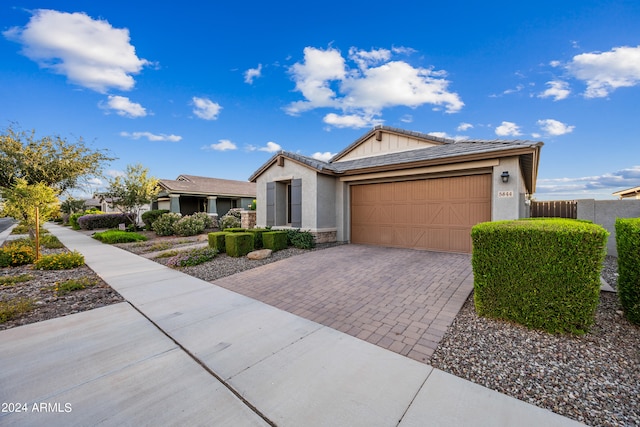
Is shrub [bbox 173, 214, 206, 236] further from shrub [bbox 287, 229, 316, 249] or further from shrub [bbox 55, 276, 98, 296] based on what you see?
shrub [bbox 55, 276, 98, 296]

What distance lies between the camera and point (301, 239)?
30.9 feet

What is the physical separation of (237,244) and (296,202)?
3213 mm

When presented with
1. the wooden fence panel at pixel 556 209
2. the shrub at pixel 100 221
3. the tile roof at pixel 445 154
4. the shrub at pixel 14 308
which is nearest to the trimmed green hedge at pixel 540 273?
the tile roof at pixel 445 154

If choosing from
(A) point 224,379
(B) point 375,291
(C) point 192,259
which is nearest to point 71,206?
(C) point 192,259

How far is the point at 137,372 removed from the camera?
249 cm

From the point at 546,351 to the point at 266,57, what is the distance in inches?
530

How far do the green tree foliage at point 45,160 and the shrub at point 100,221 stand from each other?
21.1 ft

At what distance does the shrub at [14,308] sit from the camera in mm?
3824

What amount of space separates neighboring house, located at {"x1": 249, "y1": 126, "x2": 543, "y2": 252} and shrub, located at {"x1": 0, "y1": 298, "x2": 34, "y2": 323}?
7.33 m

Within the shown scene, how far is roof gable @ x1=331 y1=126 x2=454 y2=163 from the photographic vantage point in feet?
35.6

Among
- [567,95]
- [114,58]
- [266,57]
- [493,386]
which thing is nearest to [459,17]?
[567,95]

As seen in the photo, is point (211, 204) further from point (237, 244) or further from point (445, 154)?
point (445, 154)

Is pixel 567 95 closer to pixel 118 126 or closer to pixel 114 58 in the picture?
pixel 114 58

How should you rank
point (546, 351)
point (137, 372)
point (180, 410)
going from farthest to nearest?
point (546, 351) → point (137, 372) → point (180, 410)
